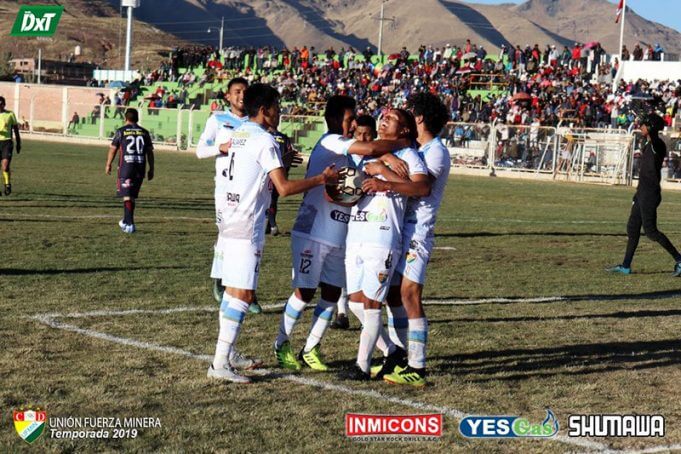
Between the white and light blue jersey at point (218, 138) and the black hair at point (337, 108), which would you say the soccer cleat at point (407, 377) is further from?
the black hair at point (337, 108)

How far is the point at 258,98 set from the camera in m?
7.22

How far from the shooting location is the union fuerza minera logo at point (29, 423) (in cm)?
575

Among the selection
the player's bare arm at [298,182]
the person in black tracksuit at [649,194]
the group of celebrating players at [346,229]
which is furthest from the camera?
the person in black tracksuit at [649,194]

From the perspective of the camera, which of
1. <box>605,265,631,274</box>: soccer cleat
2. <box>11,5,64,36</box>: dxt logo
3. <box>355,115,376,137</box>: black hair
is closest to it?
<box>355,115,376,137</box>: black hair

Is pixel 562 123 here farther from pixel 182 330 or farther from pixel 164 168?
pixel 182 330

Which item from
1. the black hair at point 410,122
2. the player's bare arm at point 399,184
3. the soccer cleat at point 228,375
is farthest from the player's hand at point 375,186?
the soccer cleat at point 228,375

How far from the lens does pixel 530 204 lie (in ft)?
87.5

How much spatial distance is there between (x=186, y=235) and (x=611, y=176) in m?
25.5

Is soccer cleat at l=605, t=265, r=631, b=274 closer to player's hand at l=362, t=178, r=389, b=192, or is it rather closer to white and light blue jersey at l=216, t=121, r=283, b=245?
player's hand at l=362, t=178, r=389, b=192

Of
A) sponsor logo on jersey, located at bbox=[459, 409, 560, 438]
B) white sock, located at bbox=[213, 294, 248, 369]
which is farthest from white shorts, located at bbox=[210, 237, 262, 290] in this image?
sponsor logo on jersey, located at bbox=[459, 409, 560, 438]

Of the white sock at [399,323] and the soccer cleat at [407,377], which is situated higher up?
the white sock at [399,323]

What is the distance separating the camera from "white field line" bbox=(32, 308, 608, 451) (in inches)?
239

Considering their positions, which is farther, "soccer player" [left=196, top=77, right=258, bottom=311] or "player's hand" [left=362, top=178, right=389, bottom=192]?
"soccer player" [left=196, top=77, right=258, bottom=311]

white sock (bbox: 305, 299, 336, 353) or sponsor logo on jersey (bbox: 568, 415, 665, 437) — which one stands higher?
white sock (bbox: 305, 299, 336, 353)
